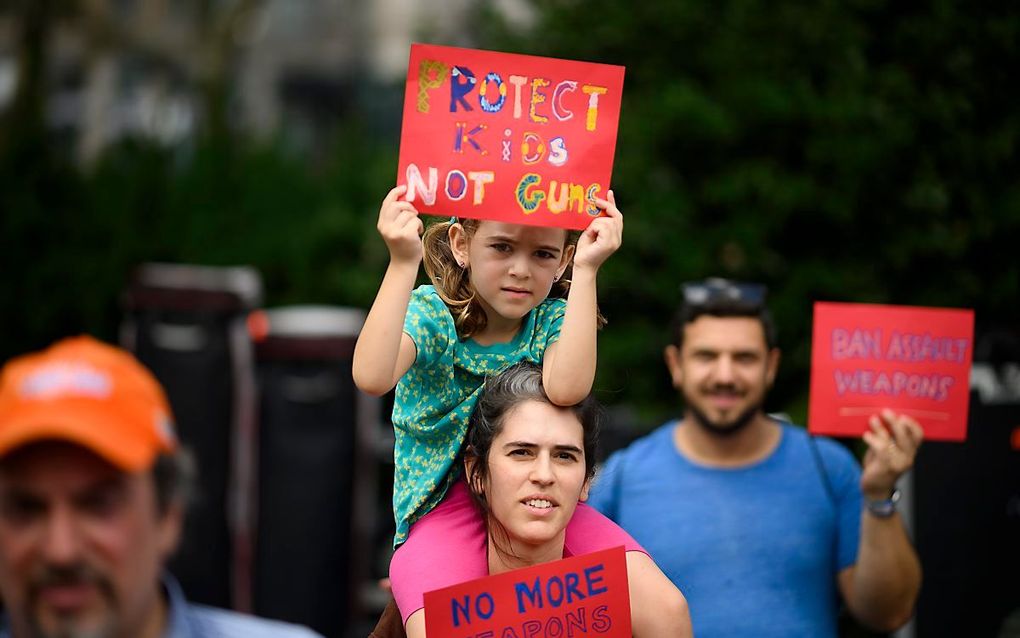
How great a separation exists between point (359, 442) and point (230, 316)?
0.90 m

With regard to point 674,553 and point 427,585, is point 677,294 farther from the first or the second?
point 427,585

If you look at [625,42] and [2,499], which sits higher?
[625,42]

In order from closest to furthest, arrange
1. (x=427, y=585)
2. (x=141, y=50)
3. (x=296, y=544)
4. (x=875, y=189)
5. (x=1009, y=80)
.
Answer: (x=427, y=585) → (x=1009, y=80) → (x=875, y=189) → (x=296, y=544) → (x=141, y=50)

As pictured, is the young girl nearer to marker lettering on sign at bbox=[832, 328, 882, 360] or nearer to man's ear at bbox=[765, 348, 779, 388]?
marker lettering on sign at bbox=[832, 328, 882, 360]

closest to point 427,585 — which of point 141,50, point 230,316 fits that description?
point 230,316

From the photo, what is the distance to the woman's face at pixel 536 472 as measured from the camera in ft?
8.71

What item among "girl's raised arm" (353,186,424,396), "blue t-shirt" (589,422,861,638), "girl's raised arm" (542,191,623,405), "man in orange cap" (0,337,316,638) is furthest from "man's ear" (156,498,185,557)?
"blue t-shirt" (589,422,861,638)

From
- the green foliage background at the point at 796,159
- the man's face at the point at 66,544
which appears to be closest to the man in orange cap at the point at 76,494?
the man's face at the point at 66,544

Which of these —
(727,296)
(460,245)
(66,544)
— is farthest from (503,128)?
(727,296)

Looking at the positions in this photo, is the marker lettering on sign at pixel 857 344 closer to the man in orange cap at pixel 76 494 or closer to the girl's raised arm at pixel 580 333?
the girl's raised arm at pixel 580 333

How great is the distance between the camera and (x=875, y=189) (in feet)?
19.0

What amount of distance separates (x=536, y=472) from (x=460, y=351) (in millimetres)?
346

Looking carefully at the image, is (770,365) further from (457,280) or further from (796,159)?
(796,159)

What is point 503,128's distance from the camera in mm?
2852
